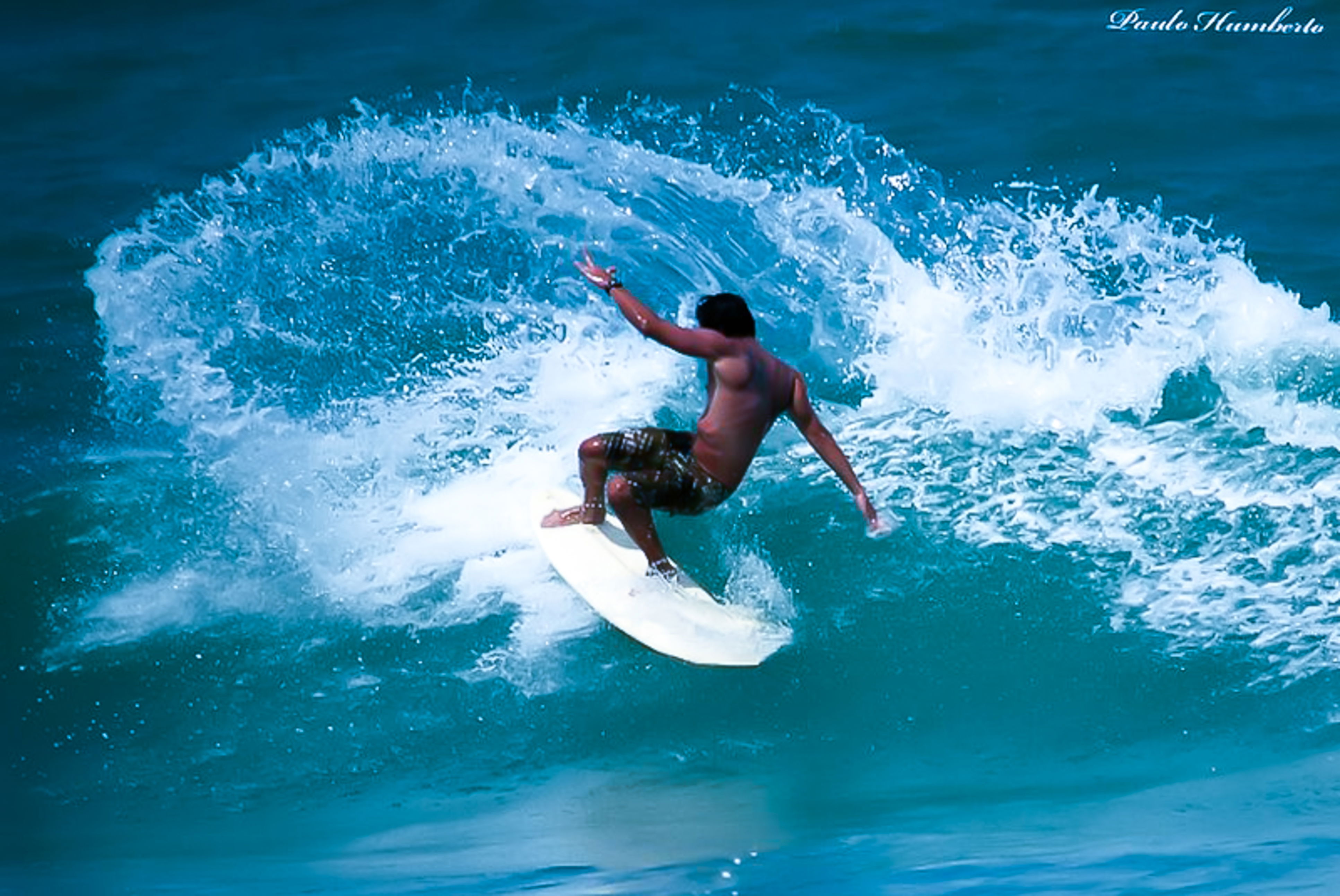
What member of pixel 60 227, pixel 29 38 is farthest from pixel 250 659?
pixel 29 38

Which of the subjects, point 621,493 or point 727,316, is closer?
point 727,316

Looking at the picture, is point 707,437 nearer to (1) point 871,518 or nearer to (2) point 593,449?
(2) point 593,449

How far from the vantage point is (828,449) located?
21.1 ft

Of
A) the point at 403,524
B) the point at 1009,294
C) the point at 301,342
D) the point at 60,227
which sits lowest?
the point at 403,524

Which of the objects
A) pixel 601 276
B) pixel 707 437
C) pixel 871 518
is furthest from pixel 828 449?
pixel 601 276

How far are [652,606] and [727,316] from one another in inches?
53.3

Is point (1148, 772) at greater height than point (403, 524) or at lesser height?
lesser

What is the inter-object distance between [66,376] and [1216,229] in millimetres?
7873

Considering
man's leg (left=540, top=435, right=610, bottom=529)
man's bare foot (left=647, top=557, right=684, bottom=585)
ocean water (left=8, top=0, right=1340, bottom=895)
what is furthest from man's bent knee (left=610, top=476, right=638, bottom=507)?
ocean water (left=8, top=0, right=1340, bottom=895)

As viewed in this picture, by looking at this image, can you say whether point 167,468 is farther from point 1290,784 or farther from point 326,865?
point 1290,784

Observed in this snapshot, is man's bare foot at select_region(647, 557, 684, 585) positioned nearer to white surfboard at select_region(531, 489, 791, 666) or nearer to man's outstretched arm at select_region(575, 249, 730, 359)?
white surfboard at select_region(531, 489, 791, 666)

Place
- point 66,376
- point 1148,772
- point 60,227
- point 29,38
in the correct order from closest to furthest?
point 1148,772 < point 66,376 < point 60,227 < point 29,38

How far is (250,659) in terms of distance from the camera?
778 centimetres

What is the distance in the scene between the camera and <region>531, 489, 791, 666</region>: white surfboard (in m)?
6.94
